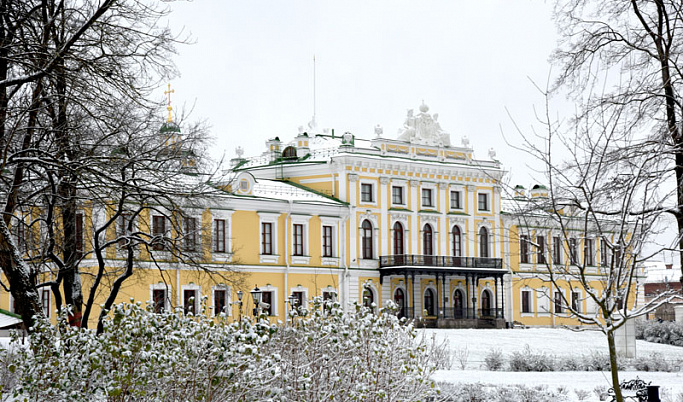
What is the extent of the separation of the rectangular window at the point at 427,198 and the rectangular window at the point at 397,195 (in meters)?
1.26

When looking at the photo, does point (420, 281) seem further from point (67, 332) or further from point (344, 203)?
point (67, 332)

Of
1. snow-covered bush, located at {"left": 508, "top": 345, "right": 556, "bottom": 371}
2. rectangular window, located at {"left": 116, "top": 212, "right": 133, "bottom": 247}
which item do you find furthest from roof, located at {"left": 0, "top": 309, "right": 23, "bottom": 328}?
snow-covered bush, located at {"left": 508, "top": 345, "right": 556, "bottom": 371}

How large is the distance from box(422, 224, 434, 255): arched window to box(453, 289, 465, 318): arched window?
2310mm

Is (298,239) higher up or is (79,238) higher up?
(298,239)

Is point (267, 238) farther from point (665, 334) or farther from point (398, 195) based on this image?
point (665, 334)

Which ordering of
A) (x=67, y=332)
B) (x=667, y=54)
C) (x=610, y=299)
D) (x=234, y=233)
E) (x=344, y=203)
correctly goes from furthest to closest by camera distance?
(x=344, y=203) < (x=234, y=233) < (x=667, y=54) < (x=610, y=299) < (x=67, y=332)

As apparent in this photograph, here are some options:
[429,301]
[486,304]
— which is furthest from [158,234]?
[486,304]

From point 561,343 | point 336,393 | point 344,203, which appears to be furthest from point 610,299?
point 344,203

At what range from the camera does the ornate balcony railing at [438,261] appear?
41656 millimetres

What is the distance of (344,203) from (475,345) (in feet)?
41.1

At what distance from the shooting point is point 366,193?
41.7m

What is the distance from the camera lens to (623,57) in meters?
13.1

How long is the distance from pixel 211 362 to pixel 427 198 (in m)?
36.5

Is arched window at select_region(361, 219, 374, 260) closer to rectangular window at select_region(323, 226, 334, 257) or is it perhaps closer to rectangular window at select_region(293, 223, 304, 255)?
rectangular window at select_region(323, 226, 334, 257)
